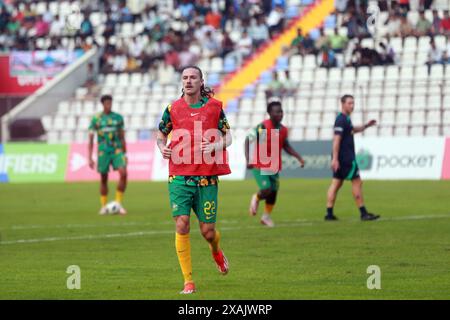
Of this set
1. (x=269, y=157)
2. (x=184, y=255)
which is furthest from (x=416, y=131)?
(x=184, y=255)

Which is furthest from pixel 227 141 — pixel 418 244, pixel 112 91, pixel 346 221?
pixel 112 91

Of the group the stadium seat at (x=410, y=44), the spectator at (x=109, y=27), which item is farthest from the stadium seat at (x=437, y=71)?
the spectator at (x=109, y=27)

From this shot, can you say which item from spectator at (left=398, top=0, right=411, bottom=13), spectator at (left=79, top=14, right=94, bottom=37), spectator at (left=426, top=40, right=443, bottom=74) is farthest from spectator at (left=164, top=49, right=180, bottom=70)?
spectator at (left=426, top=40, right=443, bottom=74)

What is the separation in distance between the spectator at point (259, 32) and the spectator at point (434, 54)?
7.98 m

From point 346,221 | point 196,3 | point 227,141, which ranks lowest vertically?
point 346,221

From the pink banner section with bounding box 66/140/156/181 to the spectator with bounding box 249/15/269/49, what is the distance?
7384 millimetres

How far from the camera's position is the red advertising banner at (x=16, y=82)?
4838 centimetres

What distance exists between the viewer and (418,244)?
648 inches

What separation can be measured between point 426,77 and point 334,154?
16.2 m

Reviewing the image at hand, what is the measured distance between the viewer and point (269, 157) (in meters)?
20.9

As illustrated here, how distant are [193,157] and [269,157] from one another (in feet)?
29.1

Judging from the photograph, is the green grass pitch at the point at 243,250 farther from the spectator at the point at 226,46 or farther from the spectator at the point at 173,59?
the spectator at the point at 173,59

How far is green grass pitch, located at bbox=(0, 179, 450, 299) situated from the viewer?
12.0 meters

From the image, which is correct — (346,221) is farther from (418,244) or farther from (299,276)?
(299,276)
